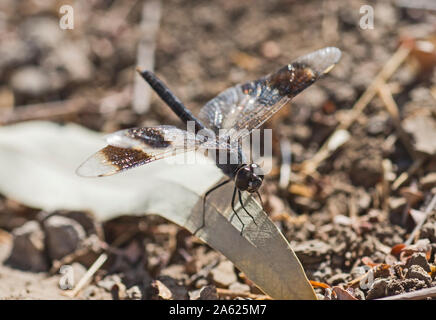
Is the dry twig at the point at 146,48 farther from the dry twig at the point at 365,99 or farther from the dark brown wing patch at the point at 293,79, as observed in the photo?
the dry twig at the point at 365,99

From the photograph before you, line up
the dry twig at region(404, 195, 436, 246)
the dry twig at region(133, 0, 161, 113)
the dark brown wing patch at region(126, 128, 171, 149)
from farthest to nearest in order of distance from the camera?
the dry twig at region(133, 0, 161, 113) < the dark brown wing patch at region(126, 128, 171, 149) < the dry twig at region(404, 195, 436, 246)

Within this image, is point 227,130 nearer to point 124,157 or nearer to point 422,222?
point 124,157

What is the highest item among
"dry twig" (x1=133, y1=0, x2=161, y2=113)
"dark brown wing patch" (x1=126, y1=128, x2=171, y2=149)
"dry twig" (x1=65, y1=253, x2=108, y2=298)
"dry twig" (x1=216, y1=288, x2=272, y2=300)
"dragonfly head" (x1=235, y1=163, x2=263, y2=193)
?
"dry twig" (x1=133, y1=0, x2=161, y2=113)

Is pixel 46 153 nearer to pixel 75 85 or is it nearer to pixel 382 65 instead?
pixel 75 85

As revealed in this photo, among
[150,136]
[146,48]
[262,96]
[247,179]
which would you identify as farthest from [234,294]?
[146,48]

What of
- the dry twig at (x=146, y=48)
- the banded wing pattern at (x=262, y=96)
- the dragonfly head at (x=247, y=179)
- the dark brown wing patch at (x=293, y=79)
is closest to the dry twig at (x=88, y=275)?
the dragonfly head at (x=247, y=179)

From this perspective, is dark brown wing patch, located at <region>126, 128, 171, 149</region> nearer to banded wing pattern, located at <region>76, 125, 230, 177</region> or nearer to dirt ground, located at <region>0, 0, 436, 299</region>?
banded wing pattern, located at <region>76, 125, 230, 177</region>

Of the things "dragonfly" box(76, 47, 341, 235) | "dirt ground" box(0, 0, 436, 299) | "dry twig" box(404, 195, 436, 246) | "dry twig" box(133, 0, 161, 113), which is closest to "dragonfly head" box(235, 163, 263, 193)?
"dragonfly" box(76, 47, 341, 235)

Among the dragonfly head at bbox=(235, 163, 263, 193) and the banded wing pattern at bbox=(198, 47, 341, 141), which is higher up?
the banded wing pattern at bbox=(198, 47, 341, 141)
